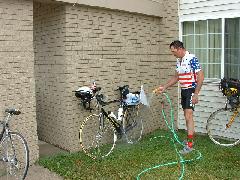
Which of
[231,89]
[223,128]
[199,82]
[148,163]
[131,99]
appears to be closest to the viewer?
[148,163]

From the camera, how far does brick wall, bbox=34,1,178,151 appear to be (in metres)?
7.12

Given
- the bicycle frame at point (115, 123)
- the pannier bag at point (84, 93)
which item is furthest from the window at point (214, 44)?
the pannier bag at point (84, 93)

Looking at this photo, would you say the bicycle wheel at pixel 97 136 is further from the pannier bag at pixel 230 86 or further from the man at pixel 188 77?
the pannier bag at pixel 230 86

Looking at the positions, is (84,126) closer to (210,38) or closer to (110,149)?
(110,149)

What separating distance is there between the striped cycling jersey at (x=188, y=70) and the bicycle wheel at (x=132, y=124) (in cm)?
141

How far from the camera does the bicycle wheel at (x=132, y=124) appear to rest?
307 inches

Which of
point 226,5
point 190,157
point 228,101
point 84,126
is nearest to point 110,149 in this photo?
point 84,126

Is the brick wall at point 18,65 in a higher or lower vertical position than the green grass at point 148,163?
higher

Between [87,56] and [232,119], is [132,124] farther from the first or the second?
[232,119]

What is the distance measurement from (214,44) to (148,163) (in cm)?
342

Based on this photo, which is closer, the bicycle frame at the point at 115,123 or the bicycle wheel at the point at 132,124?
the bicycle frame at the point at 115,123

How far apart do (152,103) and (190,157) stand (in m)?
Answer: 2.56

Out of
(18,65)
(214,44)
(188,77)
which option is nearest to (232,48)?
(214,44)

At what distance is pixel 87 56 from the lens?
7.34 metres
